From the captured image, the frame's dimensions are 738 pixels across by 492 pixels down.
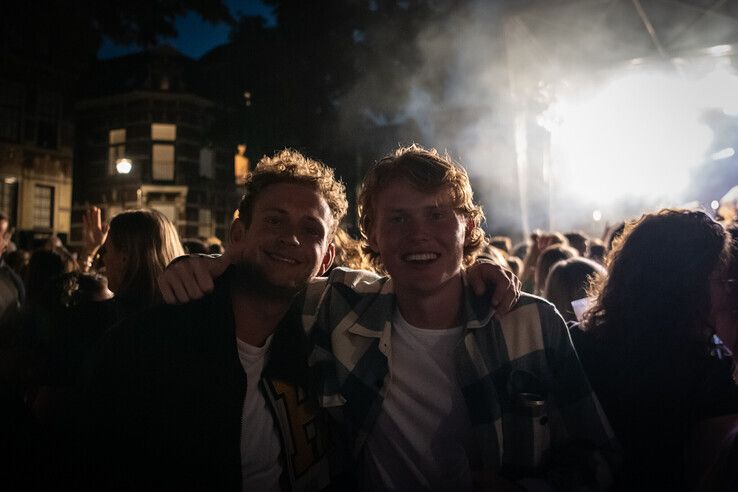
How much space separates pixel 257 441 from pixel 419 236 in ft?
3.77

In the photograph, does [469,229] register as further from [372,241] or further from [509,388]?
[509,388]

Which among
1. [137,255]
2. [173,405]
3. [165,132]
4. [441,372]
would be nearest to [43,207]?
[165,132]

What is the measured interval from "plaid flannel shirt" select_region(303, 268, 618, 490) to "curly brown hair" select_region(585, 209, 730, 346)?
0.37 metres

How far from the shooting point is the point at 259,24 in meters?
12.3

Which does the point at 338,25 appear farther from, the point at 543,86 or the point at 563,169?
the point at 563,169

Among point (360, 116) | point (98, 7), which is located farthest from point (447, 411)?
point (360, 116)

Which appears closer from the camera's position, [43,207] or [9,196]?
[9,196]

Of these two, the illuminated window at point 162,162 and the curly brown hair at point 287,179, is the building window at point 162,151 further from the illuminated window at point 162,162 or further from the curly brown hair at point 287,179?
the curly brown hair at point 287,179

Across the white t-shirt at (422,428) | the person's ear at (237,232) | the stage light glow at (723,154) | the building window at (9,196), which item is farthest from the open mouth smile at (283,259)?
the building window at (9,196)

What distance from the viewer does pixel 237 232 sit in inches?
102

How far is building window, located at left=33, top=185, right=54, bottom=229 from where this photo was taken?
1903 cm

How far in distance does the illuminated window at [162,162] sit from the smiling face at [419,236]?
68.2 feet

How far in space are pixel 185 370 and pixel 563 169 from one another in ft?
40.7

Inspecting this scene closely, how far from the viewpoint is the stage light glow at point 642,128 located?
29.5 feet
